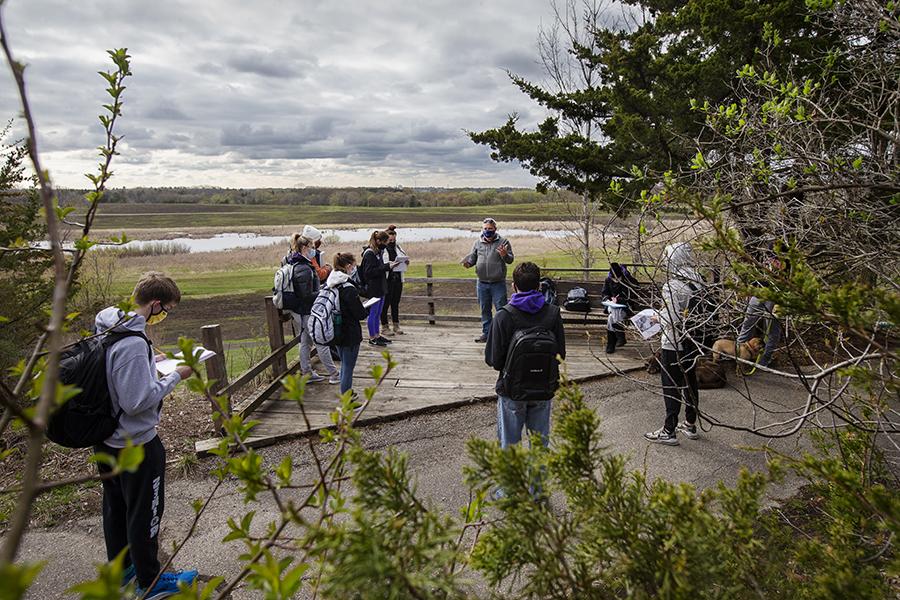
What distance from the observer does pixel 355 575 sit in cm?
102

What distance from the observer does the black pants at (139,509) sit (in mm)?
2859

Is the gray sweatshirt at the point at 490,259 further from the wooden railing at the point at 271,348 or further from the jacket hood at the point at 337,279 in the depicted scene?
the jacket hood at the point at 337,279

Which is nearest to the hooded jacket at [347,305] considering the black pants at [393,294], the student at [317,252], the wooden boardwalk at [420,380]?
the wooden boardwalk at [420,380]

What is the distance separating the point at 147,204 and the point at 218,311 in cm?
12320

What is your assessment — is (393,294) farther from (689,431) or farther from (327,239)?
(327,239)

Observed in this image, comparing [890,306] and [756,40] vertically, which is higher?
[756,40]

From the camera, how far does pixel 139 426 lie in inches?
111

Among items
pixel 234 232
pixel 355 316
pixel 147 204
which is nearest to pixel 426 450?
pixel 355 316

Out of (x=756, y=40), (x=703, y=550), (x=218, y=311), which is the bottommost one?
(x=218, y=311)

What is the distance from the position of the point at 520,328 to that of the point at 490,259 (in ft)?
13.3

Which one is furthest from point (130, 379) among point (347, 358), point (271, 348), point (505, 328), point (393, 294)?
point (393, 294)

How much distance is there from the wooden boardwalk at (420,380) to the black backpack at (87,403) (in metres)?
2.49

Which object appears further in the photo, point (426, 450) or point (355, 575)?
point (426, 450)

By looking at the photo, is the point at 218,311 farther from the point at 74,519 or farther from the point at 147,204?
the point at 147,204
